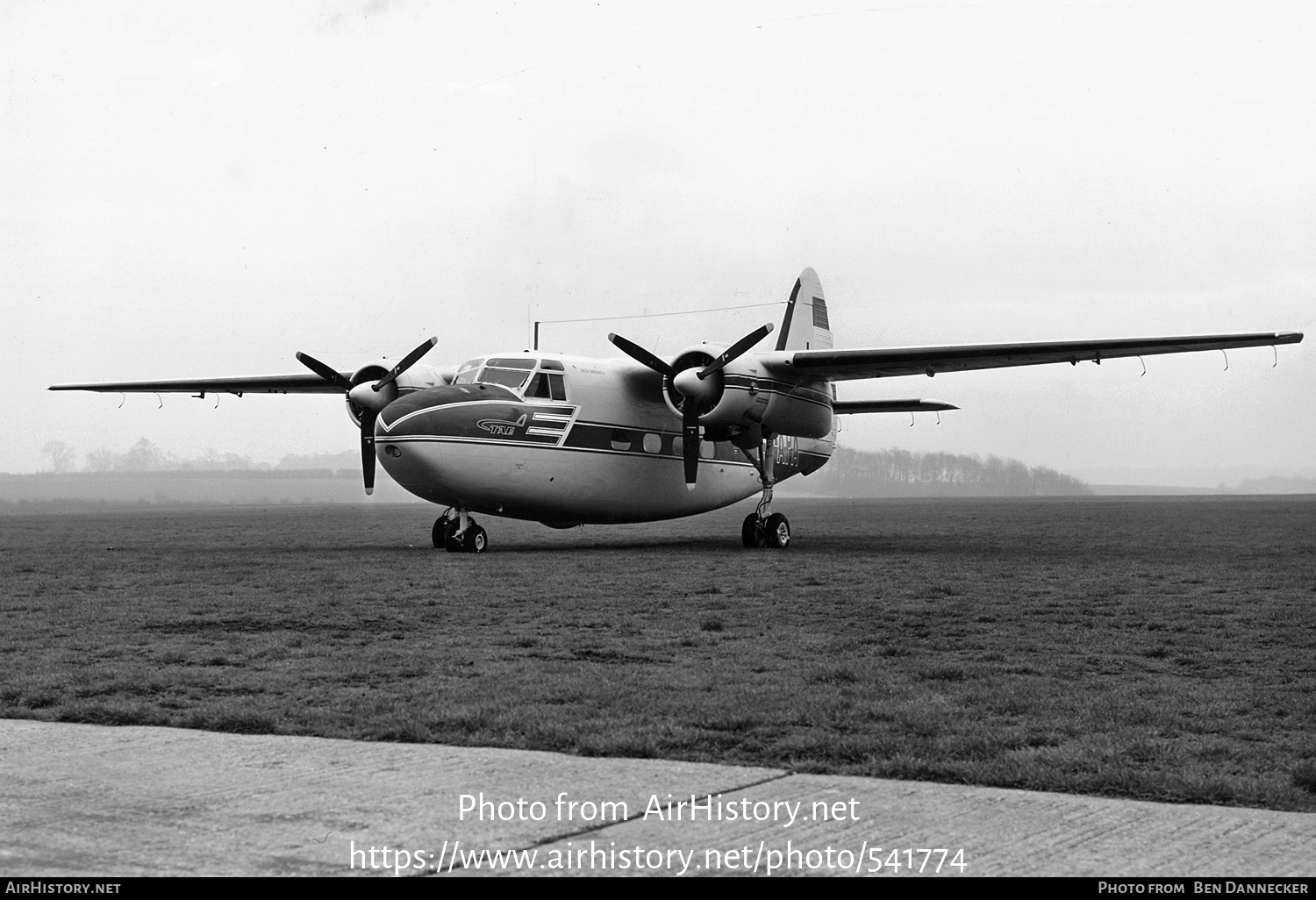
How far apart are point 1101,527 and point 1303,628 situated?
26.9 m

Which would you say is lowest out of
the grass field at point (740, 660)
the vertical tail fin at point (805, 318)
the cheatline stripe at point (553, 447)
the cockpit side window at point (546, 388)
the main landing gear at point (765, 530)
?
the grass field at point (740, 660)

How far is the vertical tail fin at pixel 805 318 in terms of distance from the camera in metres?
31.3

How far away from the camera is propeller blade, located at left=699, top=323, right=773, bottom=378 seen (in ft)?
83.1

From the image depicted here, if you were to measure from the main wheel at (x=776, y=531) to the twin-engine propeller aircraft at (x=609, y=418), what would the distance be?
0.04 metres

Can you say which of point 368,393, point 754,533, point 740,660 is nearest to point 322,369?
point 368,393

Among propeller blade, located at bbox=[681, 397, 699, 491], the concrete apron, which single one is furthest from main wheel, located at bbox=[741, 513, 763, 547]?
the concrete apron

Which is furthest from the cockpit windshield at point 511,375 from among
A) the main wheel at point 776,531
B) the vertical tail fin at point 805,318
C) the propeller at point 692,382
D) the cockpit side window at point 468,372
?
the vertical tail fin at point 805,318

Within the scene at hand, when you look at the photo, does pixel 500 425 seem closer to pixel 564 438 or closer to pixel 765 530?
pixel 564 438

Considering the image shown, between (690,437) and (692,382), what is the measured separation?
1.16m

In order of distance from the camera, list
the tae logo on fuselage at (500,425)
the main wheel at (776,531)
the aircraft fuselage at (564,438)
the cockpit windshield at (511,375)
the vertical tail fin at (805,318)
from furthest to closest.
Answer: the vertical tail fin at (805,318), the main wheel at (776,531), the cockpit windshield at (511,375), the tae logo on fuselage at (500,425), the aircraft fuselage at (564,438)

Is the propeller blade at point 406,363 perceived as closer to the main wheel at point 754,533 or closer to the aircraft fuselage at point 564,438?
the aircraft fuselage at point 564,438
